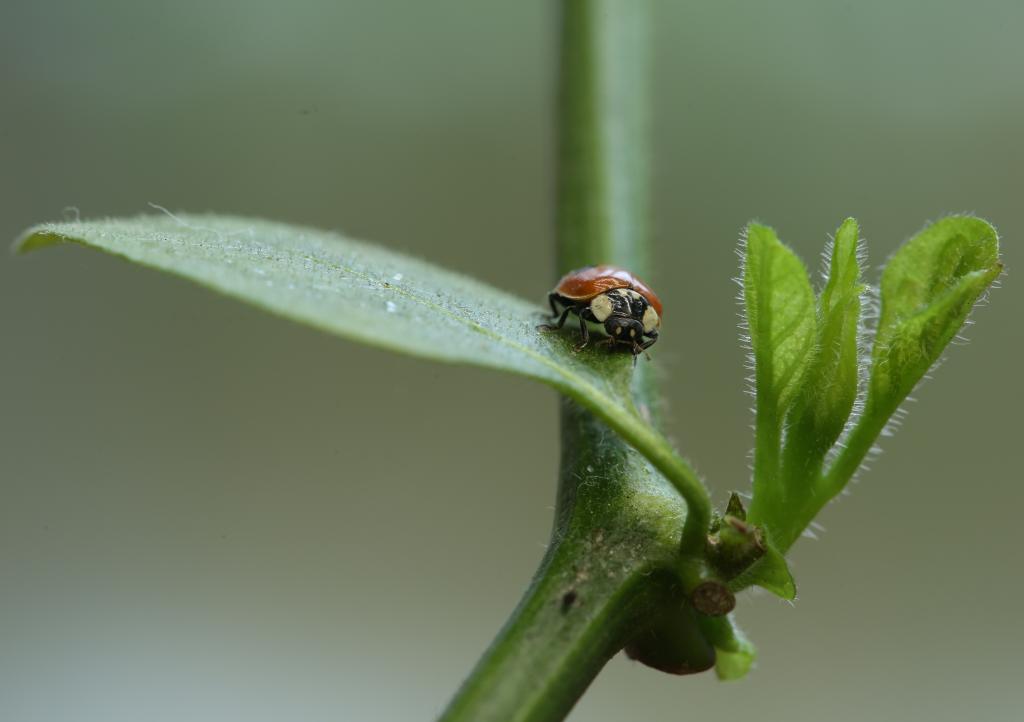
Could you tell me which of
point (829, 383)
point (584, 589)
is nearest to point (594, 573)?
point (584, 589)

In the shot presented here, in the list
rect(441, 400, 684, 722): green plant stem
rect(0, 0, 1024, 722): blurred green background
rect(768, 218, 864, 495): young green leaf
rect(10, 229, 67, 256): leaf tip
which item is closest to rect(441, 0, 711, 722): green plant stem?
rect(441, 400, 684, 722): green plant stem

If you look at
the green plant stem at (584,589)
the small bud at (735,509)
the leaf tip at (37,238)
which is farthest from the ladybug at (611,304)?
the leaf tip at (37,238)

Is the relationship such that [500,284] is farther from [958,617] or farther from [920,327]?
[920,327]

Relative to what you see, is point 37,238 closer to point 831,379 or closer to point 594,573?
point 594,573

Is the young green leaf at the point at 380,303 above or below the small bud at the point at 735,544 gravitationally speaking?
above

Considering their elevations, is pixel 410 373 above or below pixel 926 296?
below

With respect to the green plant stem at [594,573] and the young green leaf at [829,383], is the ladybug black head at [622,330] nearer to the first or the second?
the green plant stem at [594,573]
